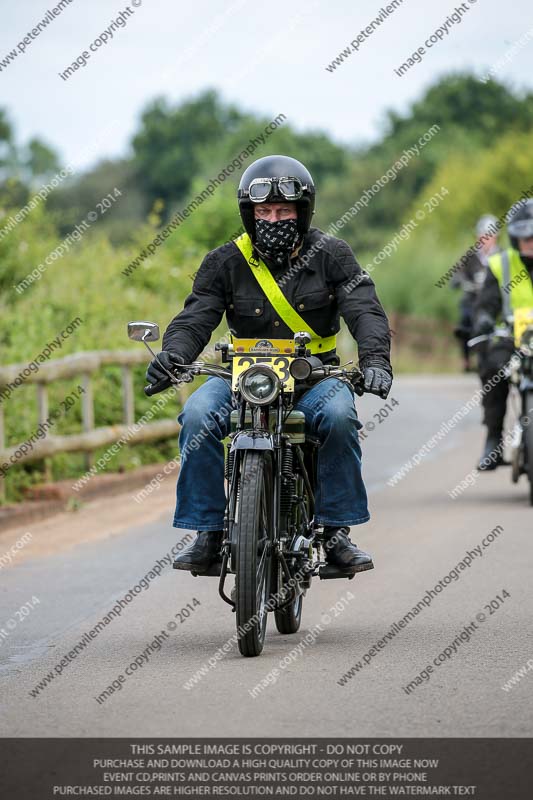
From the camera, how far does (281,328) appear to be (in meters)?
7.16

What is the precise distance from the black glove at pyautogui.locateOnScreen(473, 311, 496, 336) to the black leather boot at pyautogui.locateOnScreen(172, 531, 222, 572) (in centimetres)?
602

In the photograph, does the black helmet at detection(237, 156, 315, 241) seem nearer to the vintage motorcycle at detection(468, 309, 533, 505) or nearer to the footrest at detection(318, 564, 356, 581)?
the footrest at detection(318, 564, 356, 581)

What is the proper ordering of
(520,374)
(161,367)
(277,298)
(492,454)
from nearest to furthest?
(161,367)
(277,298)
(520,374)
(492,454)

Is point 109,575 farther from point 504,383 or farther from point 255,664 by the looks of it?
point 504,383

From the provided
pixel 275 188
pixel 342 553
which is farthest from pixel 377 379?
pixel 275 188

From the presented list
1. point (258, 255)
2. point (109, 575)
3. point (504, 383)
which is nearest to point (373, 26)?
point (504, 383)

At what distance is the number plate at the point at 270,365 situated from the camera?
264 inches

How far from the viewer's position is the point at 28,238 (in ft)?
64.8

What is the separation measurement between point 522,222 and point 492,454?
2031 mm

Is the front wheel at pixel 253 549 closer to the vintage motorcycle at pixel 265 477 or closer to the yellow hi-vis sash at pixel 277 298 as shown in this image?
the vintage motorcycle at pixel 265 477

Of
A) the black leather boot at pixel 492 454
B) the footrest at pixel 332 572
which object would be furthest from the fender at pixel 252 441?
the black leather boot at pixel 492 454

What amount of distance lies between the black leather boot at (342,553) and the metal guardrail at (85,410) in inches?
217

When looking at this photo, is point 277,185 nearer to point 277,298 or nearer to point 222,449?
point 277,298

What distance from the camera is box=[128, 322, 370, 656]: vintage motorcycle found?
252 inches
